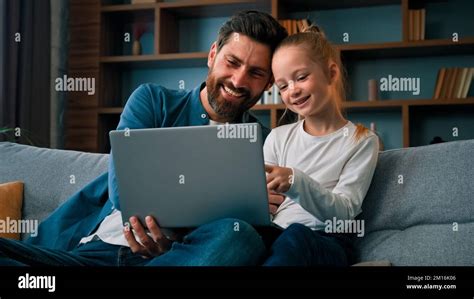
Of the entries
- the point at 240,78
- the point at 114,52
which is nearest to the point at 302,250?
the point at 240,78

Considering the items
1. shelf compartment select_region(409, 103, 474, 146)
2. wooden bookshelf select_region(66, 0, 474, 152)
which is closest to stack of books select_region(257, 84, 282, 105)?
wooden bookshelf select_region(66, 0, 474, 152)

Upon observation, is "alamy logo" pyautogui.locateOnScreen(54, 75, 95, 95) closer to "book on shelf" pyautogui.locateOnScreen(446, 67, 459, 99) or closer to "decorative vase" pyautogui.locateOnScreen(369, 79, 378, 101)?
"decorative vase" pyautogui.locateOnScreen(369, 79, 378, 101)

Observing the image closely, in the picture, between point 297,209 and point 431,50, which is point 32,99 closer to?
point 431,50

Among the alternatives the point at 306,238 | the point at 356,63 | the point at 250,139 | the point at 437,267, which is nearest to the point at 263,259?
the point at 306,238

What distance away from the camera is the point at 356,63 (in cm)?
291

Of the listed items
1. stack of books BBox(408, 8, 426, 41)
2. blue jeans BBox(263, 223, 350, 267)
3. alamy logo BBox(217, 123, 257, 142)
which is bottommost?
blue jeans BBox(263, 223, 350, 267)

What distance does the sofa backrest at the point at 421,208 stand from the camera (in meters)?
1.08

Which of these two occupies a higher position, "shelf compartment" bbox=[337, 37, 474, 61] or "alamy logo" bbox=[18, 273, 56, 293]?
"shelf compartment" bbox=[337, 37, 474, 61]

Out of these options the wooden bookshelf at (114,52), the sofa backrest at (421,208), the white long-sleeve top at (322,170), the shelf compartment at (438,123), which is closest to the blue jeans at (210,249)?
the white long-sleeve top at (322,170)

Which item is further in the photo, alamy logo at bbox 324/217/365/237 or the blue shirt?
the blue shirt

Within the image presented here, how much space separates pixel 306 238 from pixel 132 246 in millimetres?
299

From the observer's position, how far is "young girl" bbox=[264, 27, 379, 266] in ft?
3.28

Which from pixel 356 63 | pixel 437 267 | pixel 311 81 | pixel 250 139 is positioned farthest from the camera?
pixel 356 63

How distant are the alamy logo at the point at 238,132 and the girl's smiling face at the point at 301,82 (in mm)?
298
